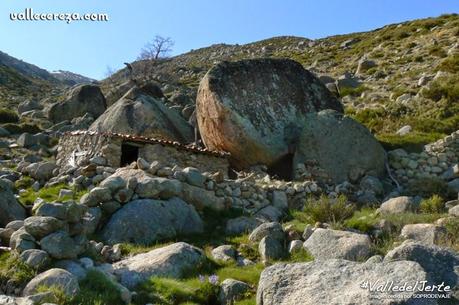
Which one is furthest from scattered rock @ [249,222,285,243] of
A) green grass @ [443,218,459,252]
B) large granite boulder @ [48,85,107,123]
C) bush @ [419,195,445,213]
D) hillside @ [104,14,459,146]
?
large granite boulder @ [48,85,107,123]

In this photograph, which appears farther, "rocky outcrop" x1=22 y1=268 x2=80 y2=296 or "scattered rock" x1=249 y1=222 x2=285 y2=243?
"scattered rock" x1=249 y1=222 x2=285 y2=243

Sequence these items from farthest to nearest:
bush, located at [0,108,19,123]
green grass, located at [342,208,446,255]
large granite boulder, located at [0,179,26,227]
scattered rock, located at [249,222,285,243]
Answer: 1. bush, located at [0,108,19,123]
2. large granite boulder, located at [0,179,26,227]
3. scattered rock, located at [249,222,285,243]
4. green grass, located at [342,208,446,255]

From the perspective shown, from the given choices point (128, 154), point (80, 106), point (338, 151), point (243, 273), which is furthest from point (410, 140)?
point (80, 106)

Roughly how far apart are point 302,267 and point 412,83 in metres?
21.9

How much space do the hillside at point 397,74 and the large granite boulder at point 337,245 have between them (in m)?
9.13

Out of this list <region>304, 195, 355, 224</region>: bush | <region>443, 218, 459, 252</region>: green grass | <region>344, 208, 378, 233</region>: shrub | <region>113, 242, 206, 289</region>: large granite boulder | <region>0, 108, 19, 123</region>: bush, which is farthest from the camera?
<region>0, 108, 19, 123</region>: bush

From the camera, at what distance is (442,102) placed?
19953mm

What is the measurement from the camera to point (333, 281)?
551cm

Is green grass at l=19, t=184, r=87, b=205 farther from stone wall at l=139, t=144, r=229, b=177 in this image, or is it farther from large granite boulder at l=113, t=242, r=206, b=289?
large granite boulder at l=113, t=242, r=206, b=289

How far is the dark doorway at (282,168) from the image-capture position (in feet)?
50.1

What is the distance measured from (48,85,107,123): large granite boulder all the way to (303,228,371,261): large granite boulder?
22.2 meters

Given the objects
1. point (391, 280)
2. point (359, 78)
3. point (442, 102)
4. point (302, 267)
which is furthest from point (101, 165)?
point (359, 78)

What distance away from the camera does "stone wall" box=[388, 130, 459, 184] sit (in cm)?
1465

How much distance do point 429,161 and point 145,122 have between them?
30.4 feet
